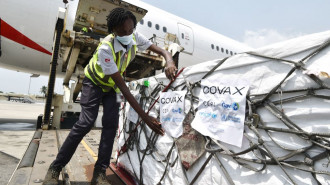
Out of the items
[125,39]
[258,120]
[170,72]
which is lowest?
[258,120]

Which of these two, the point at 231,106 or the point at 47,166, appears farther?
the point at 47,166

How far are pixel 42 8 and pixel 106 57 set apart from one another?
15.7 ft

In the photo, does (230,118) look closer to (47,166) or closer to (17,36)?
(47,166)

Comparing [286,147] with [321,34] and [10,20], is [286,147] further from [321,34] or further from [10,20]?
[10,20]

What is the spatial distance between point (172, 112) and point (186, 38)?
21.6 ft

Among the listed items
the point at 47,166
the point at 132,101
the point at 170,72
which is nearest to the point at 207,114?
the point at 170,72

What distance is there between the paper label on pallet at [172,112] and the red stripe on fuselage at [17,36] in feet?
16.4

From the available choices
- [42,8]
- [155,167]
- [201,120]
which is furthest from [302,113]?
[42,8]

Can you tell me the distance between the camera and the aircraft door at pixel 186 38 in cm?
759

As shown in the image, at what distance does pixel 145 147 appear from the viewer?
172cm

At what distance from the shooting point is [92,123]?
169 centimetres

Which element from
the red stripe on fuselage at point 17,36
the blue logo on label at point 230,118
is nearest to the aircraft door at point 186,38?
the red stripe on fuselage at point 17,36

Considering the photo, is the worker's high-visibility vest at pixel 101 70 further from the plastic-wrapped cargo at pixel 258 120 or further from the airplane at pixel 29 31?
the airplane at pixel 29 31

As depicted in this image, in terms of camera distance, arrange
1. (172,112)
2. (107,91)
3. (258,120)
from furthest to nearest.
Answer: (107,91) → (172,112) → (258,120)
